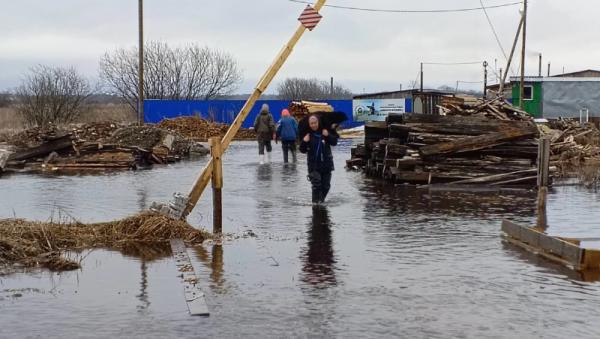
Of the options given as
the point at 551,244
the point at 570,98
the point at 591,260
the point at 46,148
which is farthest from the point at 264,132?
the point at 570,98

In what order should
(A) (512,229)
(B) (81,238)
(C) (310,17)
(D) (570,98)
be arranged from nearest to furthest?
(B) (81,238) → (A) (512,229) → (C) (310,17) → (D) (570,98)

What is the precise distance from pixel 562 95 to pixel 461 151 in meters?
35.3

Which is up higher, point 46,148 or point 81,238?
point 46,148

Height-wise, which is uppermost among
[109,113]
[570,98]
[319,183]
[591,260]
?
[570,98]

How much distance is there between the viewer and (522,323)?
599 cm

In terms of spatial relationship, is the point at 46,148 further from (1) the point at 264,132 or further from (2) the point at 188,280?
(2) the point at 188,280

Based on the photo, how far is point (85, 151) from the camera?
23250 mm

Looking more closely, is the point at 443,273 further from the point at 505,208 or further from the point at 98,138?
the point at 98,138

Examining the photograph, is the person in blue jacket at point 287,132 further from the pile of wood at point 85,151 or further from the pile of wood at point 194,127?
the pile of wood at point 194,127

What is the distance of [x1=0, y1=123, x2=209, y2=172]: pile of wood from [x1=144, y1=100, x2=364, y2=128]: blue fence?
22.0 metres

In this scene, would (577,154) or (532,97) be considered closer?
(577,154)

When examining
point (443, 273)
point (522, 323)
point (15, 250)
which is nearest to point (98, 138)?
point (15, 250)

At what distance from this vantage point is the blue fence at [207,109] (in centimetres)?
4862

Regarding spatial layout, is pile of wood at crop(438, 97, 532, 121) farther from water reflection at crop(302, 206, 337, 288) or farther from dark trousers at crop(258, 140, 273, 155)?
water reflection at crop(302, 206, 337, 288)
